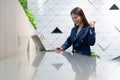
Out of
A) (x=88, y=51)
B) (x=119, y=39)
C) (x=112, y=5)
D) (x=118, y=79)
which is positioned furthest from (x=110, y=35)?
(x=118, y=79)

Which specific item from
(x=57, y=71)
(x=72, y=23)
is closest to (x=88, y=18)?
(x=72, y=23)

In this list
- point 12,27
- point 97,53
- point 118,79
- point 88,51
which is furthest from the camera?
point 97,53

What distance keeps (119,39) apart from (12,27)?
160 inches

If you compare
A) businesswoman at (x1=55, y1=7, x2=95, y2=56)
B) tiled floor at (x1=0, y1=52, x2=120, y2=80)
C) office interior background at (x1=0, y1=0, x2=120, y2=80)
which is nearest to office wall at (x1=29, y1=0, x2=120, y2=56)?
office interior background at (x1=0, y1=0, x2=120, y2=80)

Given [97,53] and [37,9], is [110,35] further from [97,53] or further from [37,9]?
[37,9]

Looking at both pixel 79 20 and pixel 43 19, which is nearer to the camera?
pixel 79 20

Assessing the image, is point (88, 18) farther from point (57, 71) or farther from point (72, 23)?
point (57, 71)

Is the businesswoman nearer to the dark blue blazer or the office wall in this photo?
the dark blue blazer

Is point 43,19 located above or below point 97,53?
above

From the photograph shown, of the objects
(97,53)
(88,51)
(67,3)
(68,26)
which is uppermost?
(88,51)

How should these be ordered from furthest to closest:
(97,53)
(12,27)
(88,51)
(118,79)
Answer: (97,53) → (88,51) → (12,27) → (118,79)

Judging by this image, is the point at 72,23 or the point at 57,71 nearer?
the point at 57,71

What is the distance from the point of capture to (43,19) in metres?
5.74

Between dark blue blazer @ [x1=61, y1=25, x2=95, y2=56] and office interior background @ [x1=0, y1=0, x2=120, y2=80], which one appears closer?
dark blue blazer @ [x1=61, y1=25, x2=95, y2=56]
